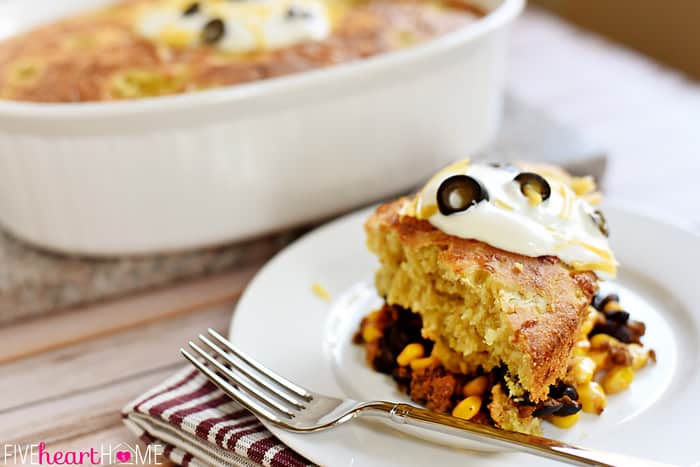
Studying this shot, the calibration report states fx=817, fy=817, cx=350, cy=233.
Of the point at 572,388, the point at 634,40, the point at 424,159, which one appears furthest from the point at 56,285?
the point at 634,40

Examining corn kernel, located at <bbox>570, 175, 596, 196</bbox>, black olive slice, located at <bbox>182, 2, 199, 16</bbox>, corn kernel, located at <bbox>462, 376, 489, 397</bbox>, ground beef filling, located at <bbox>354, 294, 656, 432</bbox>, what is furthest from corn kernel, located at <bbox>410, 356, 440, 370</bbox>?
black olive slice, located at <bbox>182, 2, 199, 16</bbox>

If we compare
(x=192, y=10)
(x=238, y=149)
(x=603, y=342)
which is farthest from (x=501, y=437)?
(x=192, y=10)

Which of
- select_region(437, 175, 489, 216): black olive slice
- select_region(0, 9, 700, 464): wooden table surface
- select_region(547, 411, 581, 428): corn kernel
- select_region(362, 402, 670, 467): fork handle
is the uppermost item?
select_region(437, 175, 489, 216): black olive slice

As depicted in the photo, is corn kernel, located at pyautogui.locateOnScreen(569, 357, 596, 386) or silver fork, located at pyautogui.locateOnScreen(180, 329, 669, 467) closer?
silver fork, located at pyautogui.locateOnScreen(180, 329, 669, 467)

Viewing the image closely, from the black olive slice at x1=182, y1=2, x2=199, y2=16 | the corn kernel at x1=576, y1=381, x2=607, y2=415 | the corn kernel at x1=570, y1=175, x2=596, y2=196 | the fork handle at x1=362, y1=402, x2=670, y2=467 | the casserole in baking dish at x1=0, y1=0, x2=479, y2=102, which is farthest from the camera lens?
the black olive slice at x1=182, y1=2, x2=199, y2=16

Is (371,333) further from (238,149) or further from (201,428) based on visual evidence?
(238,149)

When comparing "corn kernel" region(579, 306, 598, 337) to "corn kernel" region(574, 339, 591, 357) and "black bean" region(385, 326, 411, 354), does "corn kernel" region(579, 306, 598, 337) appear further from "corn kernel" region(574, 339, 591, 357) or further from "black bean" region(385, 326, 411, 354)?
"black bean" region(385, 326, 411, 354)

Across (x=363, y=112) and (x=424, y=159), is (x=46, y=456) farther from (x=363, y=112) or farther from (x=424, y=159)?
(x=424, y=159)
